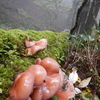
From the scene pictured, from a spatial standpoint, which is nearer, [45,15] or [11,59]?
[11,59]

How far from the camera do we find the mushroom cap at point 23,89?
4.53 feet

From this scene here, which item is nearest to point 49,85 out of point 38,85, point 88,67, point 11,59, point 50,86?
point 50,86

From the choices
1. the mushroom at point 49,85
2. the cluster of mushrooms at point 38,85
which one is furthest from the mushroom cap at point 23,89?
the mushroom at point 49,85

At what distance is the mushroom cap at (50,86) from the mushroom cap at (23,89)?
0.31 meters

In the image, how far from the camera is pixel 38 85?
5.29 ft

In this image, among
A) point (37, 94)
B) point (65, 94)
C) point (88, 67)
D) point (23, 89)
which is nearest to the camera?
point (23, 89)

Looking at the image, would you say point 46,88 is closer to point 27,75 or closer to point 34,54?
point 27,75

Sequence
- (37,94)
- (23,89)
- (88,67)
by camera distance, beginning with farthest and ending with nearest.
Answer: (88,67), (37,94), (23,89)

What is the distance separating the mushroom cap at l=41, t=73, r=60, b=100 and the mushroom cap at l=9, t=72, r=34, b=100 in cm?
31

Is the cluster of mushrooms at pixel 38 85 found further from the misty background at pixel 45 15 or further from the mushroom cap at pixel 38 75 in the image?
the misty background at pixel 45 15

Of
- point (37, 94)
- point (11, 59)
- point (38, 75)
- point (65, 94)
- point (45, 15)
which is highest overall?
point (45, 15)

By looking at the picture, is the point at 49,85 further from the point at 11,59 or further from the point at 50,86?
the point at 11,59

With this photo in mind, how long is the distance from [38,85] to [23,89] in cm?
27

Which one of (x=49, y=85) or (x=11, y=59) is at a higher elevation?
(x=11, y=59)
